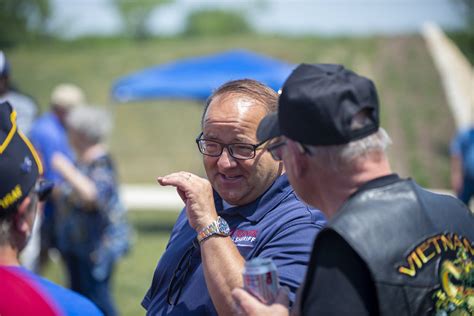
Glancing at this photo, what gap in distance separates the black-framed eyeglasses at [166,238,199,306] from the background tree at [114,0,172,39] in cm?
3933

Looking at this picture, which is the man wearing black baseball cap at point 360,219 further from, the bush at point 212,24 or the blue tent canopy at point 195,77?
the bush at point 212,24

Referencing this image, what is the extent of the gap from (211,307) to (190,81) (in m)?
10.3

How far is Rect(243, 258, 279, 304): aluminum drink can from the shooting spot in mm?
2018

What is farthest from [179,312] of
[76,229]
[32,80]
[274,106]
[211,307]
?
[32,80]

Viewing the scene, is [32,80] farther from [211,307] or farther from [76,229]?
[211,307]

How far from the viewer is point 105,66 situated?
29.7 m

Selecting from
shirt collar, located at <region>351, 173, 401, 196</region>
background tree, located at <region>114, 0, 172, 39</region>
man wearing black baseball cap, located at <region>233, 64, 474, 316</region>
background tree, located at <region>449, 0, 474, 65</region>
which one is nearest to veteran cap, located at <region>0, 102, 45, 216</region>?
man wearing black baseball cap, located at <region>233, 64, 474, 316</region>

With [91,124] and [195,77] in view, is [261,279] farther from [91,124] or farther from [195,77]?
[195,77]

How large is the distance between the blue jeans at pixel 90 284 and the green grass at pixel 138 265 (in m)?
1.14

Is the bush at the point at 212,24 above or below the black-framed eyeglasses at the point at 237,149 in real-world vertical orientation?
below

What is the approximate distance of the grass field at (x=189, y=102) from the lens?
22.6 metres

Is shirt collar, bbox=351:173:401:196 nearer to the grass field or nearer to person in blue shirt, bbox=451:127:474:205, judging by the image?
person in blue shirt, bbox=451:127:474:205

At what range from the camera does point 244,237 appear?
268 centimetres

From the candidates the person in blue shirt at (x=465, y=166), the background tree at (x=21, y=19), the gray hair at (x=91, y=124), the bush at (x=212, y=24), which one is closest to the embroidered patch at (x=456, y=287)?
the gray hair at (x=91, y=124)
